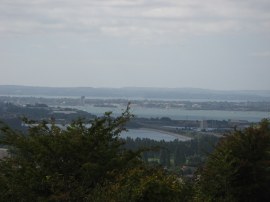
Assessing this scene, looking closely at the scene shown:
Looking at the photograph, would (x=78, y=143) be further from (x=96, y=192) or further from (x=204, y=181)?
(x=204, y=181)

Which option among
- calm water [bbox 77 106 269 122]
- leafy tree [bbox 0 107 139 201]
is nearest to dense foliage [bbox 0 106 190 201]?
leafy tree [bbox 0 107 139 201]

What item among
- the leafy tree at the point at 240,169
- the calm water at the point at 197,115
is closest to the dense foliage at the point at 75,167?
the leafy tree at the point at 240,169

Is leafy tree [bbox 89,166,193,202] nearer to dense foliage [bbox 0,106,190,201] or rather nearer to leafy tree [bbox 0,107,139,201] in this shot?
dense foliage [bbox 0,106,190,201]

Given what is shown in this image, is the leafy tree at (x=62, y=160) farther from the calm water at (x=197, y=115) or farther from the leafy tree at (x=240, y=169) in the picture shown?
the calm water at (x=197, y=115)

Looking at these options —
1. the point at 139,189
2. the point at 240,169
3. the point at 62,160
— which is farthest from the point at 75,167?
the point at 240,169

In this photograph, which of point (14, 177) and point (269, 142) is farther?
point (269, 142)

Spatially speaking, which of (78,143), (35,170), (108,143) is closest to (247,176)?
(108,143)

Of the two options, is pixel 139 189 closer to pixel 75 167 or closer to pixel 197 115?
pixel 75 167
